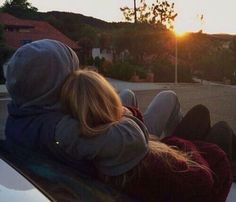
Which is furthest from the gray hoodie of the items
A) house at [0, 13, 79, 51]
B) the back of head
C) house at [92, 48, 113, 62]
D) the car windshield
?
house at [92, 48, 113, 62]

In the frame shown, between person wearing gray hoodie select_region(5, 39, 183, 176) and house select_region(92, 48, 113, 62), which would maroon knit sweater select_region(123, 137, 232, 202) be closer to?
person wearing gray hoodie select_region(5, 39, 183, 176)

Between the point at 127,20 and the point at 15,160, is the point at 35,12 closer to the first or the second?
the point at 127,20

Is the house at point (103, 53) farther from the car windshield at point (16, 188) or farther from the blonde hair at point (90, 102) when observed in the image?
the car windshield at point (16, 188)

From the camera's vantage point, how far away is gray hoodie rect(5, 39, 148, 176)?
1886 mm

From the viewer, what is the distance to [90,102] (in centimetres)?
189

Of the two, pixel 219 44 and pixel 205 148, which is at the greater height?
pixel 205 148

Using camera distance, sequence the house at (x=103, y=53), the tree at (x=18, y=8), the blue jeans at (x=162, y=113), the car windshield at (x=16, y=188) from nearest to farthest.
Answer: the car windshield at (x=16, y=188), the blue jeans at (x=162, y=113), the house at (x=103, y=53), the tree at (x=18, y=8)

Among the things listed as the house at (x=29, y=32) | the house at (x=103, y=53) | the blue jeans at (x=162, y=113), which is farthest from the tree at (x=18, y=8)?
the blue jeans at (x=162, y=113)

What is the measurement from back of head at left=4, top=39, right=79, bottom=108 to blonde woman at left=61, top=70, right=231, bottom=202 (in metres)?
0.05

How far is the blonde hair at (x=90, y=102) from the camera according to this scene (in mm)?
1886

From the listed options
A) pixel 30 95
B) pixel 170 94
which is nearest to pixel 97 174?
pixel 30 95

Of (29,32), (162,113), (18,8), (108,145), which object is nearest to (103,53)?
(29,32)

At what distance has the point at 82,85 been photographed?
1.91 meters

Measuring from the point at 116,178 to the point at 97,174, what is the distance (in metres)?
0.07
